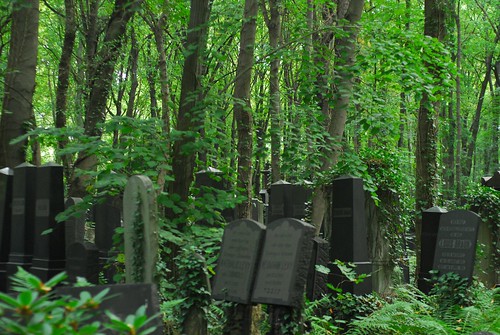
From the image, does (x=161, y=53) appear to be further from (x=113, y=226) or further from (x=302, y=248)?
(x=302, y=248)

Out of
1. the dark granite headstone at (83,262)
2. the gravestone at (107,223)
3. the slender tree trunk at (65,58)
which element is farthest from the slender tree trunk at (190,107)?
the slender tree trunk at (65,58)

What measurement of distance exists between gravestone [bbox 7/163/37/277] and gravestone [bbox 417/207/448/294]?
602 centimetres

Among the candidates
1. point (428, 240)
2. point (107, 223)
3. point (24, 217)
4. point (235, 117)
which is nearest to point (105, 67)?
point (235, 117)

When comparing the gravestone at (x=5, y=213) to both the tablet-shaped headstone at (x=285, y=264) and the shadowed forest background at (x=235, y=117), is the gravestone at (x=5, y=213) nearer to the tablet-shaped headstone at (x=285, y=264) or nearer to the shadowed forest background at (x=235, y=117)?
the shadowed forest background at (x=235, y=117)

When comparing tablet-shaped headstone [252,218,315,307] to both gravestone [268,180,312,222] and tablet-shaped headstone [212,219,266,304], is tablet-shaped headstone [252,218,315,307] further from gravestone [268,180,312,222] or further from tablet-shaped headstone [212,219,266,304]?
gravestone [268,180,312,222]

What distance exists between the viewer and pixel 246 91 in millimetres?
12094

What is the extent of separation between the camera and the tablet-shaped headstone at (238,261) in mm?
7707

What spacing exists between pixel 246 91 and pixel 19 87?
4.22 m

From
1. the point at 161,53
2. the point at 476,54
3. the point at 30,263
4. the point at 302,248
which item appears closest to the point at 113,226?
the point at 30,263

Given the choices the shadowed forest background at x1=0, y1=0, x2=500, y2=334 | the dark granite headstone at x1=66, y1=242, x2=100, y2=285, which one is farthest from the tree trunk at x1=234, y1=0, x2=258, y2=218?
the dark granite headstone at x1=66, y1=242, x2=100, y2=285

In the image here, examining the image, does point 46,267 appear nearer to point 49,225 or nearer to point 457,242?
point 49,225

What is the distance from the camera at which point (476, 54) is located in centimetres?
4041

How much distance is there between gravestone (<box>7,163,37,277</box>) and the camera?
1084 cm

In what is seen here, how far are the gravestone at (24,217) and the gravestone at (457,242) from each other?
5.70m
